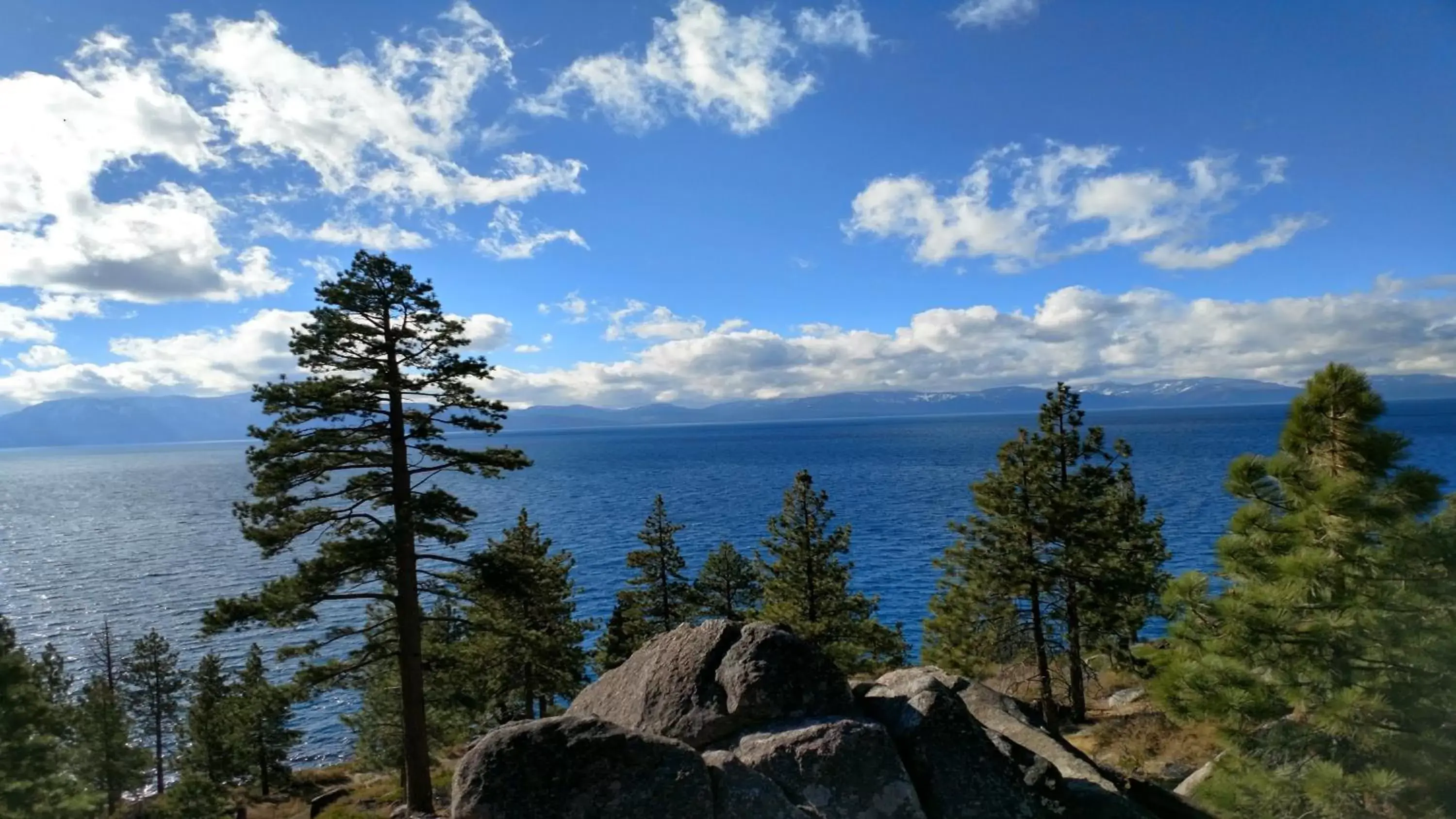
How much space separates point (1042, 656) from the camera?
25.2 metres

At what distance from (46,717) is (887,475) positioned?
12926 centimetres

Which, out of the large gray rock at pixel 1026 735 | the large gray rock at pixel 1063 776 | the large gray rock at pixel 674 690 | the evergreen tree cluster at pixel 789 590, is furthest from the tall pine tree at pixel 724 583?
the large gray rock at pixel 674 690

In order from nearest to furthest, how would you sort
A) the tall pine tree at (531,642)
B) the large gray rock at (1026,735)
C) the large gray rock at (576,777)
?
the large gray rock at (576,777) < the large gray rock at (1026,735) < the tall pine tree at (531,642)

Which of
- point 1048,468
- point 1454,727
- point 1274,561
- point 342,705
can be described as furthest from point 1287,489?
point 342,705

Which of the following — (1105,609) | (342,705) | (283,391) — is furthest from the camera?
(342,705)

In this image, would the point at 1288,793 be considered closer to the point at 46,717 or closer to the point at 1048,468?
the point at 1048,468

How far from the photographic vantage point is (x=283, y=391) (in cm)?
1602

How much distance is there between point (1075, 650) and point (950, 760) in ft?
60.3

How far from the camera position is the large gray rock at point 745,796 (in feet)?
29.0

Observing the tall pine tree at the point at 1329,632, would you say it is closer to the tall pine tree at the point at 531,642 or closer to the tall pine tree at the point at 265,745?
the tall pine tree at the point at 531,642

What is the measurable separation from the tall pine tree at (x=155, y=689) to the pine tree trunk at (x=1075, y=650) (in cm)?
4939

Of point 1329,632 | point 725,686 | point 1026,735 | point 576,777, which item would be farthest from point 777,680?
point 1329,632

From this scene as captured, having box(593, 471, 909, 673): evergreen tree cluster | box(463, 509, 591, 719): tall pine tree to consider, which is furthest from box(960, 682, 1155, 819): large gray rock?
box(463, 509, 591, 719): tall pine tree

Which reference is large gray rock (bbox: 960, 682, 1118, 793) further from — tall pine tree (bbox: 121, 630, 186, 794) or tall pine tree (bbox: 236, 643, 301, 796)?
tall pine tree (bbox: 121, 630, 186, 794)
